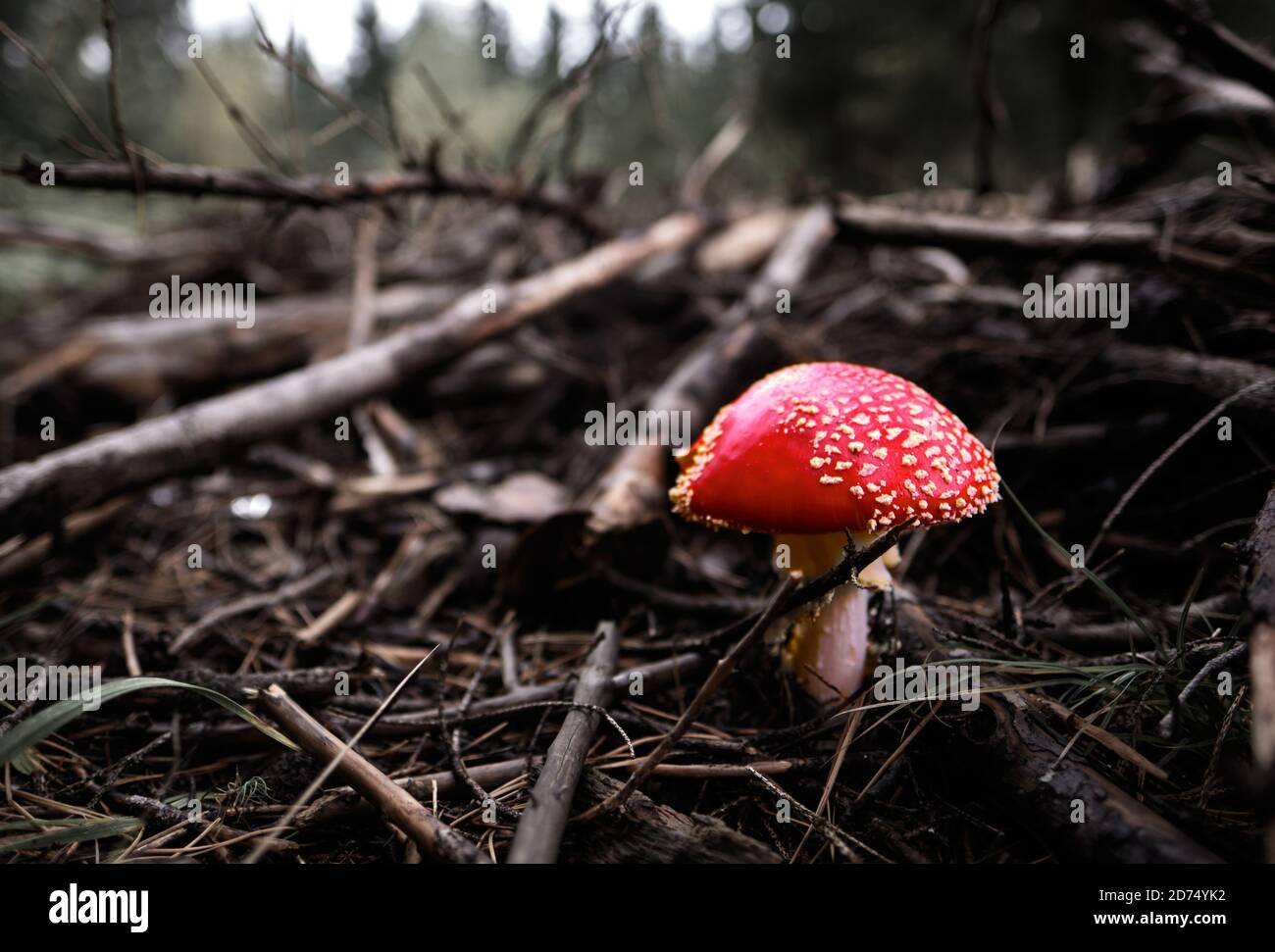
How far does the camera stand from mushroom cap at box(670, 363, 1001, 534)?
163 cm

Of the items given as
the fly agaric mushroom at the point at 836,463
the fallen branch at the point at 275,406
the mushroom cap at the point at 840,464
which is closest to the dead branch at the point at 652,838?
the fly agaric mushroom at the point at 836,463

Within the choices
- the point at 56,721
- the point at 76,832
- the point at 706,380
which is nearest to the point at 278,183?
the point at 706,380

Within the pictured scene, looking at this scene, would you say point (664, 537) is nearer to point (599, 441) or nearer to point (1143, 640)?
point (599, 441)

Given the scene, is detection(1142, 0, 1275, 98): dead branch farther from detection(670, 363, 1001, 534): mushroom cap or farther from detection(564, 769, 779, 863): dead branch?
detection(564, 769, 779, 863): dead branch

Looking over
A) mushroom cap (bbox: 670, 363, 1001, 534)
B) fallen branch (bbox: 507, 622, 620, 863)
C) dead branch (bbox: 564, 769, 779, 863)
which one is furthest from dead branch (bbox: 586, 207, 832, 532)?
dead branch (bbox: 564, 769, 779, 863)

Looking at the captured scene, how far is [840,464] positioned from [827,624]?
0.63 metres

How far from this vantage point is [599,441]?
11.1 feet

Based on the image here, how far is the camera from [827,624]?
2.04 metres

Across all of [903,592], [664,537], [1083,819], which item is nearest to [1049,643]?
[903,592]

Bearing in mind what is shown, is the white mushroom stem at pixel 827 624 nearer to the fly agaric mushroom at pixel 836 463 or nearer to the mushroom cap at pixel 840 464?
the fly agaric mushroom at pixel 836 463

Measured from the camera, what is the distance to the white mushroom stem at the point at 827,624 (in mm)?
2029

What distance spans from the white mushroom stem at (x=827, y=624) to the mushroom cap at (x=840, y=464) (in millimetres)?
354

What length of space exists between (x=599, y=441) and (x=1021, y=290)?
2.34 m

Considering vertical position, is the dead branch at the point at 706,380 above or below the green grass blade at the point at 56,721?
above
